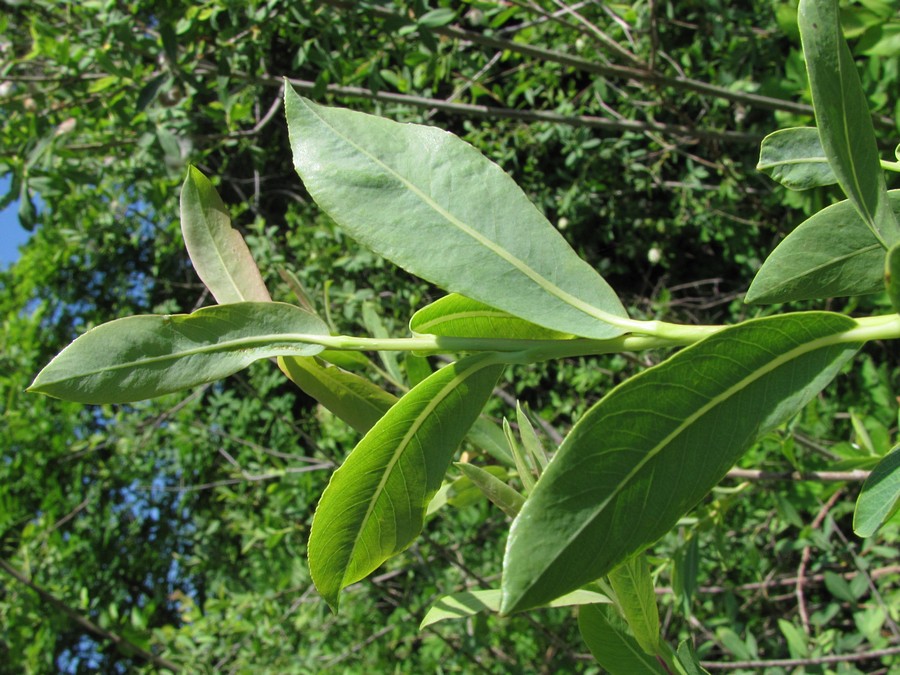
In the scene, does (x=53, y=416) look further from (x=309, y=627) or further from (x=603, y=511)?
(x=603, y=511)

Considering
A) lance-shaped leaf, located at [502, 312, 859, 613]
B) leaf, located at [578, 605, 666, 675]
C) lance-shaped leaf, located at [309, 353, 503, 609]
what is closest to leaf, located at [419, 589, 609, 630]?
leaf, located at [578, 605, 666, 675]

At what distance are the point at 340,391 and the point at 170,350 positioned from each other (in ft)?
0.53

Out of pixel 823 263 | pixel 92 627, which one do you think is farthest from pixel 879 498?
pixel 92 627

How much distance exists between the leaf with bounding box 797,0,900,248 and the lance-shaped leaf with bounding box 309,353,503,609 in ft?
0.80

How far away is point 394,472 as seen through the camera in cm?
52

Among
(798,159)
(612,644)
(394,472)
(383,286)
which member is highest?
(798,159)

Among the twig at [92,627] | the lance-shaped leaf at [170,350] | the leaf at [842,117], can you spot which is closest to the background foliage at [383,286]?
the twig at [92,627]

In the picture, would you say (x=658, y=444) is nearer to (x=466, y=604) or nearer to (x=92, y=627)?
(x=466, y=604)

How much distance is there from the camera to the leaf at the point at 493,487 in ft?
1.90

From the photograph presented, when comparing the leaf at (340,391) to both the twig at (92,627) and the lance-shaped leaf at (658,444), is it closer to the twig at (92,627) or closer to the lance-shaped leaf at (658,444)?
the lance-shaped leaf at (658,444)

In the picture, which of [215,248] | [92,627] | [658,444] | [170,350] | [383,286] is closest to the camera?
[658,444]

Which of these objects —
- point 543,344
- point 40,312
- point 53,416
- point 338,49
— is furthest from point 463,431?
point 40,312

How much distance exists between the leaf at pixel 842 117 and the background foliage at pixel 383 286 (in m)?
0.82

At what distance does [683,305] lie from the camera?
11.0 feet
